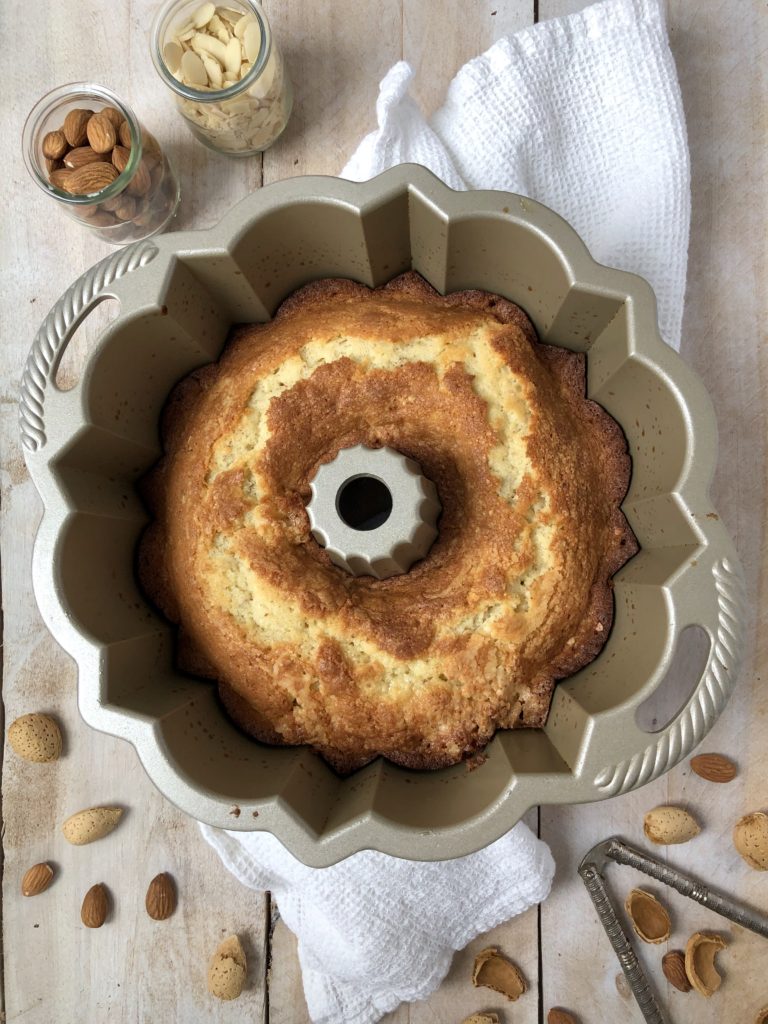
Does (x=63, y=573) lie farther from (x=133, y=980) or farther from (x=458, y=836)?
(x=133, y=980)

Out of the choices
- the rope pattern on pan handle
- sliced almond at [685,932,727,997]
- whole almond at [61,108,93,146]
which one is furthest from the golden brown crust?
sliced almond at [685,932,727,997]

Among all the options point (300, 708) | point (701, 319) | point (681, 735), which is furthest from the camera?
point (701, 319)

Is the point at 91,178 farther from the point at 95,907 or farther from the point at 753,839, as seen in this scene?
the point at 753,839

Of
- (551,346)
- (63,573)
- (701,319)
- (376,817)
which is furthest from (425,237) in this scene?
(376,817)

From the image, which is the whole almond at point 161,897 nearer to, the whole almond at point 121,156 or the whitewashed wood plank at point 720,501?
the whitewashed wood plank at point 720,501

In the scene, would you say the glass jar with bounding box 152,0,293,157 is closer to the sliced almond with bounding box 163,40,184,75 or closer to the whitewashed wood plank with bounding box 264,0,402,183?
the sliced almond with bounding box 163,40,184,75

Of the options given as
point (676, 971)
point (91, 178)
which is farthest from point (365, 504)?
point (676, 971)
